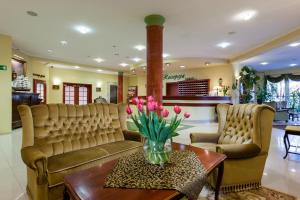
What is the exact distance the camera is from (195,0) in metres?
3.66

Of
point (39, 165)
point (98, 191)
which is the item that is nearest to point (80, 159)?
point (39, 165)

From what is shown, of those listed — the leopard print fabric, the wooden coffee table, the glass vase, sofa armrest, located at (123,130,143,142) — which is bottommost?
sofa armrest, located at (123,130,143,142)

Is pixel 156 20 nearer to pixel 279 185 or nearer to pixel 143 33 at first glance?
pixel 143 33

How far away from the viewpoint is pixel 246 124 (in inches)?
101

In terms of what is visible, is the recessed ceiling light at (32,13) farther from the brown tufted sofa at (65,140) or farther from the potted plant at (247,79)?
the potted plant at (247,79)

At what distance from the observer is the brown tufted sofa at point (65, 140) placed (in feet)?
5.81

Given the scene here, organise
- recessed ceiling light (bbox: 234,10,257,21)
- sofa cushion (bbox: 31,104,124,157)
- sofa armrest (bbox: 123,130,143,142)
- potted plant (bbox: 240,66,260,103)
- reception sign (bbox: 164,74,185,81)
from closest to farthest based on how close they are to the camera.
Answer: sofa cushion (bbox: 31,104,124,157), sofa armrest (bbox: 123,130,143,142), recessed ceiling light (bbox: 234,10,257,21), potted plant (bbox: 240,66,260,103), reception sign (bbox: 164,74,185,81)

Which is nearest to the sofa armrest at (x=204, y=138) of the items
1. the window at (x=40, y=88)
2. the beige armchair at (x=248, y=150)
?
the beige armchair at (x=248, y=150)

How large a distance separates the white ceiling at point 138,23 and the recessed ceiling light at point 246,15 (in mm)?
119

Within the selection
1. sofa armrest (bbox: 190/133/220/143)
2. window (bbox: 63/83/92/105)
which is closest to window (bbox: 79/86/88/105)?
window (bbox: 63/83/92/105)

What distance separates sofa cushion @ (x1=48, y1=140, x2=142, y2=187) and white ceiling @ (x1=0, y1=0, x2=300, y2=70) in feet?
9.48

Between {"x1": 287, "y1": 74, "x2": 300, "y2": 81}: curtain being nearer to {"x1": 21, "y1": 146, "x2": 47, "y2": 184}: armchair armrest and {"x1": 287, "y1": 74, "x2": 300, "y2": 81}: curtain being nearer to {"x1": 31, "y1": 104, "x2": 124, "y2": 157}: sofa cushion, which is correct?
{"x1": 31, "y1": 104, "x2": 124, "y2": 157}: sofa cushion

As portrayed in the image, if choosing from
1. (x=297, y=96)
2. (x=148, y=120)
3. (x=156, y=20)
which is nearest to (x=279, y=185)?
(x=148, y=120)

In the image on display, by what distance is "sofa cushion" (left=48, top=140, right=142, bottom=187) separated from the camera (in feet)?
5.86
